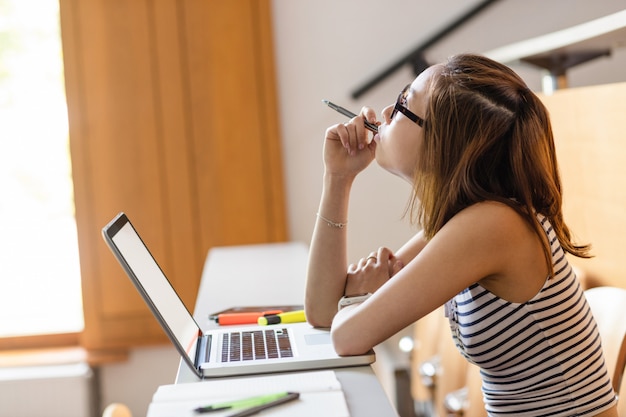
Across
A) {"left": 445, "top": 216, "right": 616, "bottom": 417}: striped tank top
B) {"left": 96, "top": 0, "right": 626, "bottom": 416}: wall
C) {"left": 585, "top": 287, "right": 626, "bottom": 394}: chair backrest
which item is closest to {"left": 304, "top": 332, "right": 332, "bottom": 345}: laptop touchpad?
{"left": 445, "top": 216, "right": 616, "bottom": 417}: striped tank top

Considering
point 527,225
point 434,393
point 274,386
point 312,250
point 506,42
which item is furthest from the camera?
point 506,42

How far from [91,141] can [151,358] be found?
92cm

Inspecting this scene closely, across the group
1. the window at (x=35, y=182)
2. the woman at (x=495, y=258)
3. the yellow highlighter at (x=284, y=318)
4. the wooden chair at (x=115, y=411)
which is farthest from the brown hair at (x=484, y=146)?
the window at (x=35, y=182)

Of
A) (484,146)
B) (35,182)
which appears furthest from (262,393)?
(35,182)

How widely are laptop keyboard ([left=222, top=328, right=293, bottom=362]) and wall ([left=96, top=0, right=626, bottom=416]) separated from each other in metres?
1.84

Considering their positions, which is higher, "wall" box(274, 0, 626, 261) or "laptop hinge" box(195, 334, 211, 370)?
"wall" box(274, 0, 626, 261)

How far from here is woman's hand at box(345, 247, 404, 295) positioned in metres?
1.54

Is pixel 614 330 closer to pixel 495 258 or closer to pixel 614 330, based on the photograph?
pixel 614 330

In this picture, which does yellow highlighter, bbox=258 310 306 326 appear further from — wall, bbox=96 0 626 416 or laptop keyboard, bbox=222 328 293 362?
wall, bbox=96 0 626 416

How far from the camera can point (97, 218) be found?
325 cm

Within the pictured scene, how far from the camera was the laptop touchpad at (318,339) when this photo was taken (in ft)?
4.42

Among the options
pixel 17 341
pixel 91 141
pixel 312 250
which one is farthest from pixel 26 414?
pixel 312 250

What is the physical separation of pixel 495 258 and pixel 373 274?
0.40 meters

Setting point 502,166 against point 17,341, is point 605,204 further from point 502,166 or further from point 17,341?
point 17,341
